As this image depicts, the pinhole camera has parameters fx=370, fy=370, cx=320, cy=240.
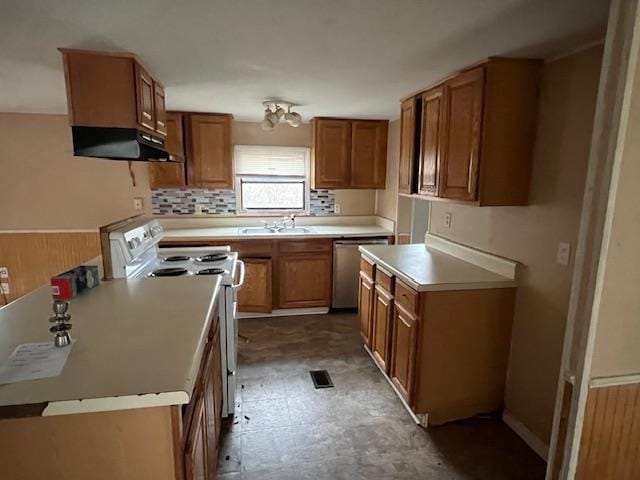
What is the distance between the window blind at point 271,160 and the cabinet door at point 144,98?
183 cm

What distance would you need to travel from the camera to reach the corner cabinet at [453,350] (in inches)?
82.8

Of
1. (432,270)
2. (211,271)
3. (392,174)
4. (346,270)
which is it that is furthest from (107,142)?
(392,174)

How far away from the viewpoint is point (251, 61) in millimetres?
2033

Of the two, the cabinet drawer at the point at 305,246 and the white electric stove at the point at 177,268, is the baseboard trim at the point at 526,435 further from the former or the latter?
the cabinet drawer at the point at 305,246

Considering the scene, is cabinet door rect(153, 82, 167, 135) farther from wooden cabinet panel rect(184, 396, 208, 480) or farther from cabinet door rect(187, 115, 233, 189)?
wooden cabinet panel rect(184, 396, 208, 480)

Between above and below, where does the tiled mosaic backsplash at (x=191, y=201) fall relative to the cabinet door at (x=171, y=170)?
below

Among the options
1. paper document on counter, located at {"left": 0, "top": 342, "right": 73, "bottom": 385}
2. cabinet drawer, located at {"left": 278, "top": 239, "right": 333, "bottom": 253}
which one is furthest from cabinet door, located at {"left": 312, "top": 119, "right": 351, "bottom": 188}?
paper document on counter, located at {"left": 0, "top": 342, "right": 73, "bottom": 385}

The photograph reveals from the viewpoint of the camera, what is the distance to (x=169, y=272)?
2.16 m

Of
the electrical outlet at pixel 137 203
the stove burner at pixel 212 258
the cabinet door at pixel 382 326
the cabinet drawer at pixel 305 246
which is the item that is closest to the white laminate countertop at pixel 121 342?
the stove burner at pixel 212 258

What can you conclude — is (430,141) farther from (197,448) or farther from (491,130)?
(197,448)

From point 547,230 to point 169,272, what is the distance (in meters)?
2.09

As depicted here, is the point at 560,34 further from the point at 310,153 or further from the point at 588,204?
the point at 310,153

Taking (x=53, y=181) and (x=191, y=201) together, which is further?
(x=191, y=201)

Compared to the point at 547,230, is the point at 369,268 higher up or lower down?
lower down
